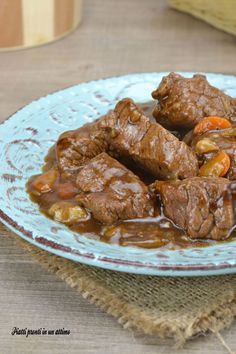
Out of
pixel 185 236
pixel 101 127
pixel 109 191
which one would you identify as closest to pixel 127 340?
pixel 185 236

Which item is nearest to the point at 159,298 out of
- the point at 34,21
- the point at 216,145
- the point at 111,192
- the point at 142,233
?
the point at 142,233

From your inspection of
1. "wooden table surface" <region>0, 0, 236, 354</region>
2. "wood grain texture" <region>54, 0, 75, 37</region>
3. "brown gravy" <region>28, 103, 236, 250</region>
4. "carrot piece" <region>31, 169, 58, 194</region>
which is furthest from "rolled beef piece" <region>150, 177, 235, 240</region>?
"wood grain texture" <region>54, 0, 75, 37</region>

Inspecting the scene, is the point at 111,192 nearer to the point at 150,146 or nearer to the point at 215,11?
the point at 150,146

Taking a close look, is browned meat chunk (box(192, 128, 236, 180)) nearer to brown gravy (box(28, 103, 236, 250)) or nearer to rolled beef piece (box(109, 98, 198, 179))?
rolled beef piece (box(109, 98, 198, 179))

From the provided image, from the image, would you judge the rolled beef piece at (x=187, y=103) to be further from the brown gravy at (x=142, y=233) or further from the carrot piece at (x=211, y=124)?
the brown gravy at (x=142, y=233)

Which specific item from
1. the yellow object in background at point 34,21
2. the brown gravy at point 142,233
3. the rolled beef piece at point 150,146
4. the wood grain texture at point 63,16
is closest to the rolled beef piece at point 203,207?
the brown gravy at point 142,233

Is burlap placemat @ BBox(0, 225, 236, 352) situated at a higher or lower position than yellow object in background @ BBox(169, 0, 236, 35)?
lower
